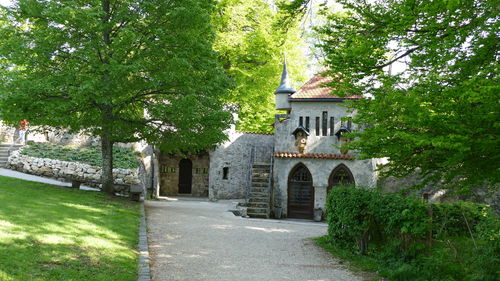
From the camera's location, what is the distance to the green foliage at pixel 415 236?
6.58 m

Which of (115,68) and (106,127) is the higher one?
(115,68)

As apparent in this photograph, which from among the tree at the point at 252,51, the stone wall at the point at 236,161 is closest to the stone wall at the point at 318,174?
the stone wall at the point at 236,161

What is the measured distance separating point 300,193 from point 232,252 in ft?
36.4

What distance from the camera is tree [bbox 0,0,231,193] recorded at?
1287 centimetres

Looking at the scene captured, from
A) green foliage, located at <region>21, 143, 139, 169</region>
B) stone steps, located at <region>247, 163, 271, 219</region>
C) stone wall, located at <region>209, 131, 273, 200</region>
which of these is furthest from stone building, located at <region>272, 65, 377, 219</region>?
green foliage, located at <region>21, 143, 139, 169</region>

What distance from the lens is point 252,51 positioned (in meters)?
23.4

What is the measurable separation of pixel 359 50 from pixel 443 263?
3.85m

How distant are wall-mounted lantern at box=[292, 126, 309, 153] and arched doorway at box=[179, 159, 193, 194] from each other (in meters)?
8.36

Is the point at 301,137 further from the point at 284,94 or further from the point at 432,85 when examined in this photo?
the point at 432,85

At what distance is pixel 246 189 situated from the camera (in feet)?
75.6

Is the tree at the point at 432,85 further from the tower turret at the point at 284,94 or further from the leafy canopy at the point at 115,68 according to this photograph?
the tower turret at the point at 284,94

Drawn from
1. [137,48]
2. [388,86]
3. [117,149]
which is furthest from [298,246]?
[117,149]

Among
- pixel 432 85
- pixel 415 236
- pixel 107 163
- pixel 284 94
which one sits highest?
pixel 284 94

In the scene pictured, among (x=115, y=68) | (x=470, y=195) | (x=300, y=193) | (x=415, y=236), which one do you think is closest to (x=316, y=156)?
(x=300, y=193)
